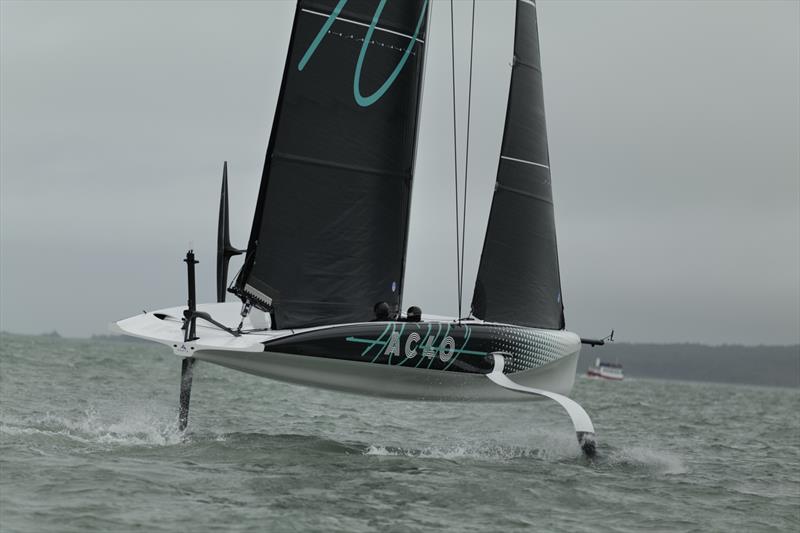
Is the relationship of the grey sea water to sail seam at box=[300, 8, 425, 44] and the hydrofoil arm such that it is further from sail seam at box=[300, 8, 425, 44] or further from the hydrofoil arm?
sail seam at box=[300, 8, 425, 44]

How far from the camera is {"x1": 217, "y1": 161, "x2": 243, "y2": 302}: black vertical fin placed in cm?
1355

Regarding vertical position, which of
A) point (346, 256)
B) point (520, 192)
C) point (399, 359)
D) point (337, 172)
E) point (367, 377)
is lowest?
point (367, 377)

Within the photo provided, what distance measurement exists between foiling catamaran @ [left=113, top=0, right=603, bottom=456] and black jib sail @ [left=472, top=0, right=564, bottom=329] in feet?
3.53

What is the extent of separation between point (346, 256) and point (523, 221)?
3414mm

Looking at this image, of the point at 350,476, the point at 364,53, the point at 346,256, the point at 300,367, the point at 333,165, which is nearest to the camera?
the point at 350,476

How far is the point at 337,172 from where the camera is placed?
11820 millimetres

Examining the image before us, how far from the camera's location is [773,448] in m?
17.0

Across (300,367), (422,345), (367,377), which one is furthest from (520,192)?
(300,367)

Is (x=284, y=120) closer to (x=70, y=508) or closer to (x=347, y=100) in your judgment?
(x=347, y=100)

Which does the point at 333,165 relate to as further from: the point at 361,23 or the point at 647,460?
the point at 647,460

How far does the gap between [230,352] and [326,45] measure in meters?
3.79

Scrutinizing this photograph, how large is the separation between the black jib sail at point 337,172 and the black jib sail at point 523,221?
198cm

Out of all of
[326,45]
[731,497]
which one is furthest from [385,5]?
[731,497]

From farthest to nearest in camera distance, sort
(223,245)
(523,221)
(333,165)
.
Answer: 1. (523,221)
2. (223,245)
3. (333,165)
